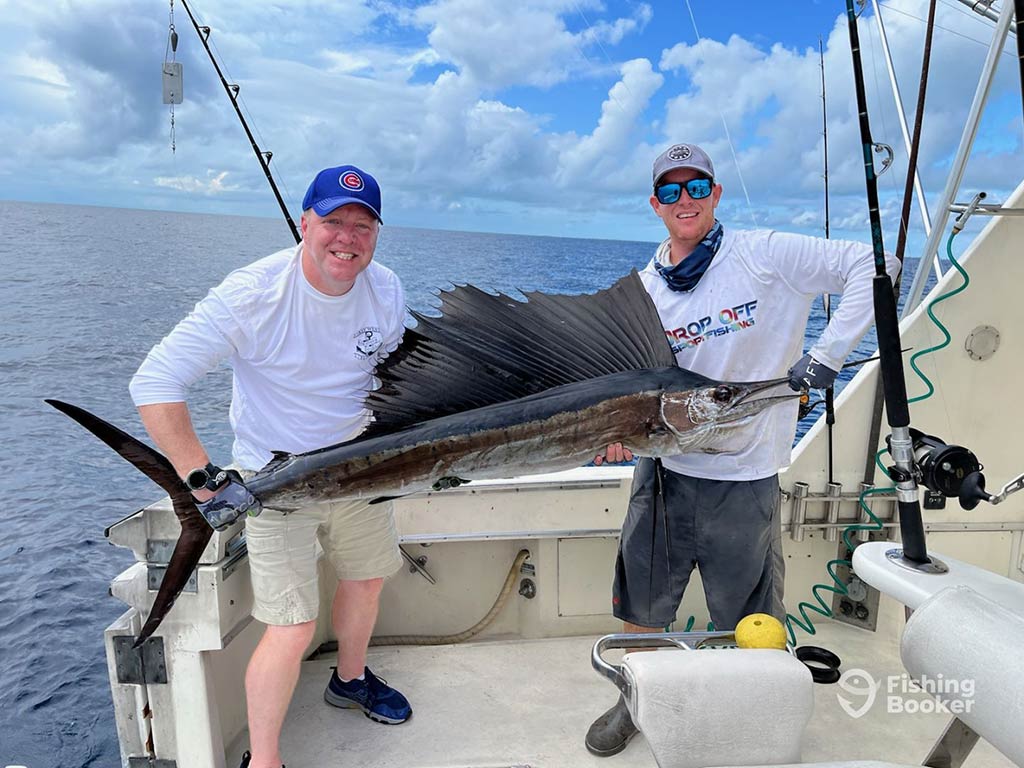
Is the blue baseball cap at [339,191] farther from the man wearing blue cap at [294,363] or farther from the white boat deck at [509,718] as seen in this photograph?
the white boat deck at [509,718]

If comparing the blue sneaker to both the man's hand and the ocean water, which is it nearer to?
the man's hand

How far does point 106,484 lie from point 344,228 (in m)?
5.38

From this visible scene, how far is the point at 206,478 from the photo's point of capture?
142cm

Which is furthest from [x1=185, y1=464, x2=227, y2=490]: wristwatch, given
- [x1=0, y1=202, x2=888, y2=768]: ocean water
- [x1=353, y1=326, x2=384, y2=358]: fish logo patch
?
[x1=0, y1=202, x2=888, y2=768]: ocean water

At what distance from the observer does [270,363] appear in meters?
1.72

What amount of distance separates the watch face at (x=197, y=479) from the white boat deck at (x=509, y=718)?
913 millimetres

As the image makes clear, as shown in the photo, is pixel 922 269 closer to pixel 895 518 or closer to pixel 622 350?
pixel 895 518

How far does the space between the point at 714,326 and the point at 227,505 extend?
1172 mm

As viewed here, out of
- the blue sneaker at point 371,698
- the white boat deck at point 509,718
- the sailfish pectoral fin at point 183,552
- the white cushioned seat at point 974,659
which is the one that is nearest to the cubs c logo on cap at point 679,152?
the white cushioned seat at point 974,659

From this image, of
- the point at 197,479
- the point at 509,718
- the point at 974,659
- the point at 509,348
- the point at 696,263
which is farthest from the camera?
the point at 509,718

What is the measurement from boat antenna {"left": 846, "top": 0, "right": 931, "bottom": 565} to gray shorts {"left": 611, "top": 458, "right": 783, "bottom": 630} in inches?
18.1

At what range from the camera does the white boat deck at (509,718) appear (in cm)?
192

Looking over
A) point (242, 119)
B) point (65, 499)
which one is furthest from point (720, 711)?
point (65, 499)

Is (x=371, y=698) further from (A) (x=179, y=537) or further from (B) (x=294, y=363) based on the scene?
(B) (x=294, y=363)
